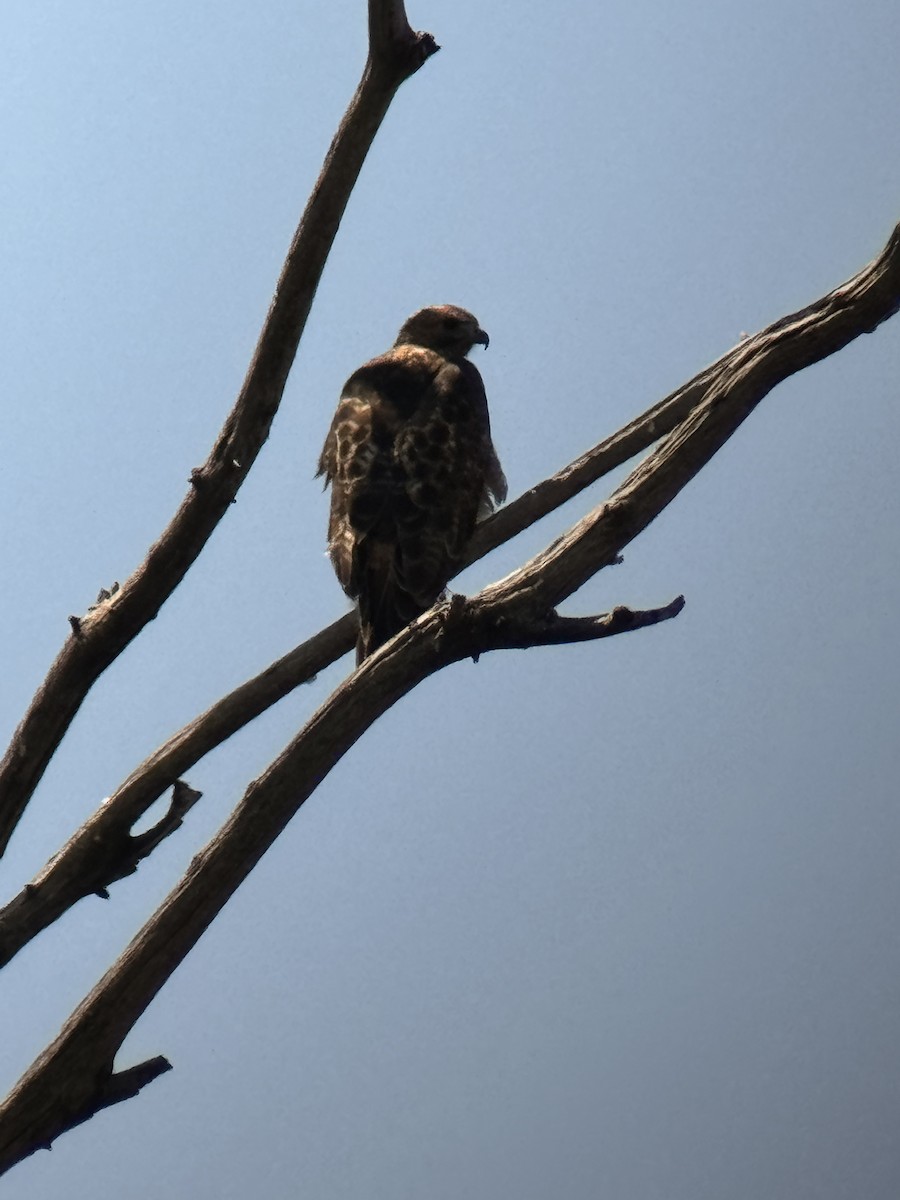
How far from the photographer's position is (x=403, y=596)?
5234 millimetres

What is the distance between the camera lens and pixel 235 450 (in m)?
4.49

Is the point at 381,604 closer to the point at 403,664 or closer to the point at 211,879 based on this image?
the point at 403,664

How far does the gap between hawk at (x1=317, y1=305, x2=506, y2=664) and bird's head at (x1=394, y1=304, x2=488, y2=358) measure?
1.45ft

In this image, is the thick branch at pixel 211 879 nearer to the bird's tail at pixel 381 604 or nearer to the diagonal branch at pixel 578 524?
the diagonal branch at pixel 578 524

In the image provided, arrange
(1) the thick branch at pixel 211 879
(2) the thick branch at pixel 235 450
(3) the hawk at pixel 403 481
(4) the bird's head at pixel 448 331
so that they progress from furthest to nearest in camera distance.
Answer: (4) the bird's head at pixel 448 331, (3) the hawk at pixel 403 481, (2) the thick branch at pixel 235 450, (1) the thick branch at pixel 211 879

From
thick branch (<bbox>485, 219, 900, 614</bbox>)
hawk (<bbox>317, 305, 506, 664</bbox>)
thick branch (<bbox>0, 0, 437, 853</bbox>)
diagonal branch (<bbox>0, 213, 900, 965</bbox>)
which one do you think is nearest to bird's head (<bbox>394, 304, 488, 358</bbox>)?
hawk (<bbox>317, 305, 506, 664</bbox>)

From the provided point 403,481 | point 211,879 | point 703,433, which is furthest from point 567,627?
point 403,481

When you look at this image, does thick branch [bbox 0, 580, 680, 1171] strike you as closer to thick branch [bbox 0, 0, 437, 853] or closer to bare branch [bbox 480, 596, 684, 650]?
bare branch [bbox 480, 596, 684, 650]

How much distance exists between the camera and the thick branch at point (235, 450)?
4203 mm

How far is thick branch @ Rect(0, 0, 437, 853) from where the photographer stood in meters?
4.20

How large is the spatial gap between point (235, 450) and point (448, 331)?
221 cm

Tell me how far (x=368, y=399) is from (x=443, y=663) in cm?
210

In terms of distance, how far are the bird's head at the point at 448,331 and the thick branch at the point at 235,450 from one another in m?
2.09

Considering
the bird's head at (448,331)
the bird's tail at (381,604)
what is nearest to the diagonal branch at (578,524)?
the bird's tail at (381,604)
